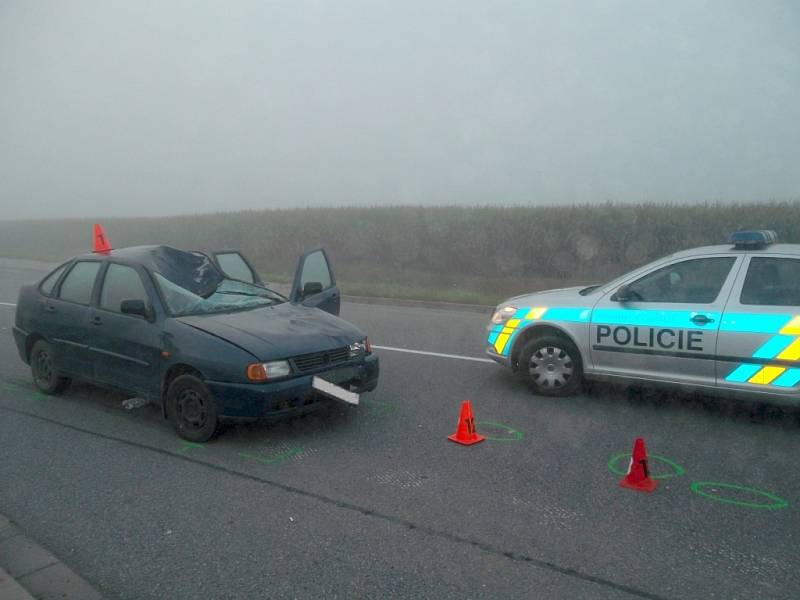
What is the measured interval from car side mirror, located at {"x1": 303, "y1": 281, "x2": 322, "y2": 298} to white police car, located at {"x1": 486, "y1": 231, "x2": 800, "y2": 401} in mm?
2004

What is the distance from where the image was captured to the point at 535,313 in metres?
7.47

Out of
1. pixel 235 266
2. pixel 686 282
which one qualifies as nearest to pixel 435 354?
pixel 235 266

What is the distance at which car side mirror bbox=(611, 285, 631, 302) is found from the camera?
7.05 metres

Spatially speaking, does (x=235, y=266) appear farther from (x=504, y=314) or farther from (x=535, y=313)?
(x=535, y=313)

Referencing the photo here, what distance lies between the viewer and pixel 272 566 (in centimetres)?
396

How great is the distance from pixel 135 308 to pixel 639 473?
427 centimetres

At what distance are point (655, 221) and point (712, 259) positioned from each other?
15423mm

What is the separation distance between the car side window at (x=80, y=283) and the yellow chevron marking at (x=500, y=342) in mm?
4090

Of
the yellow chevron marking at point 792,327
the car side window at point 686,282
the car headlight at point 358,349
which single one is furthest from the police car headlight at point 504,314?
the yellow chevron marking at point 792,327

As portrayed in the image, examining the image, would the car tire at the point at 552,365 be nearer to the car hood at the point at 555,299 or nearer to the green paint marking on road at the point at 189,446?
the car hood at the point at 555,299

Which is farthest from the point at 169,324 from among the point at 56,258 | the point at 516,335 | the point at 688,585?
the point at 56,258

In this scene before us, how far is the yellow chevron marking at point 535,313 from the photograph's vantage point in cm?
743

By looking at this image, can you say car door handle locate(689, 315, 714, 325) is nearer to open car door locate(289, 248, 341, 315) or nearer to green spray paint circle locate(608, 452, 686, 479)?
green spray paint circle locate(608, 452, 686, 479)

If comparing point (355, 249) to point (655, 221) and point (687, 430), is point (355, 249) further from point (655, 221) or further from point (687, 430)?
point (687, 430)
